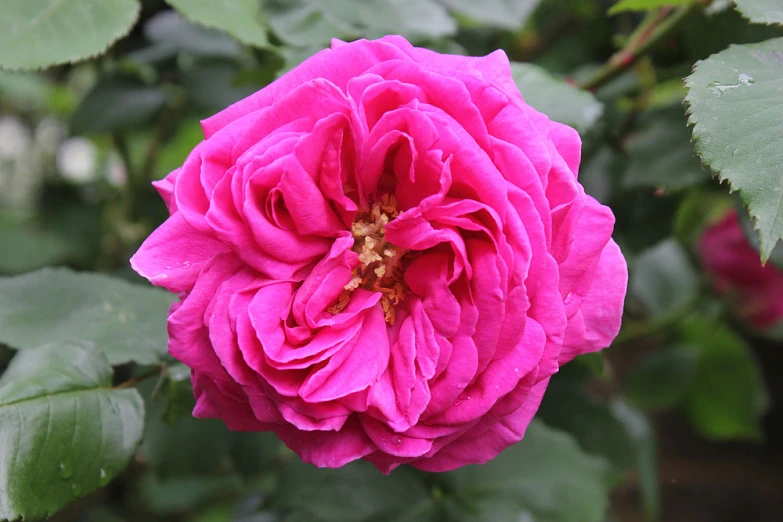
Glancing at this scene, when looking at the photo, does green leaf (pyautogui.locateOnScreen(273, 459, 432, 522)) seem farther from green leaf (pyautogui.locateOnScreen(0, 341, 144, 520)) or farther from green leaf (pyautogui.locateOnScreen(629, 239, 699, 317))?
green leaf (pyautogui.locateOnScreen(629, 239, 699, 317))

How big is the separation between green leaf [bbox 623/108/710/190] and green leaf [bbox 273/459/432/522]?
0.44 metres

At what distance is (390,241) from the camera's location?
503 millimetres

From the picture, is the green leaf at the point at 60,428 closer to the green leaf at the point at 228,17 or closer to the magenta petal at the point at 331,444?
the magenta petal at the point at 331,444

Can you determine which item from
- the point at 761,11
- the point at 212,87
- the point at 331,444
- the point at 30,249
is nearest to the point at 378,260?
the point at 331,444

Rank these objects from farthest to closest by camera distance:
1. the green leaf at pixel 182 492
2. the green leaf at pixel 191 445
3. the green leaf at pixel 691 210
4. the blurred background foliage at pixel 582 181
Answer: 1. the green leaf at pixel 182 492
2. the green leaf at pixel 691 210
3. the green leaf at pixel 191 445
4. the blurred background foliage at pixel 582 181

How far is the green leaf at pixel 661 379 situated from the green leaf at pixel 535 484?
0.36 m

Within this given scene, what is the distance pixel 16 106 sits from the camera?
6.65 feet

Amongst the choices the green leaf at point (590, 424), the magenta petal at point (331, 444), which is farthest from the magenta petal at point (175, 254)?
the green leaf at point (590, 424)

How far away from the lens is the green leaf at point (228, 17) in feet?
2.16

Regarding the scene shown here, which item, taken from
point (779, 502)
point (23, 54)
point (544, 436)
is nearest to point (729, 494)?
point (779, 502)

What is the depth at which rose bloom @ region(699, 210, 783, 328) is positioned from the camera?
1202 millimetres

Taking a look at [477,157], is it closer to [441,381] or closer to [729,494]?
[441,381]

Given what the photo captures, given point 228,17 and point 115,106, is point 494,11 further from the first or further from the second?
point 115,106

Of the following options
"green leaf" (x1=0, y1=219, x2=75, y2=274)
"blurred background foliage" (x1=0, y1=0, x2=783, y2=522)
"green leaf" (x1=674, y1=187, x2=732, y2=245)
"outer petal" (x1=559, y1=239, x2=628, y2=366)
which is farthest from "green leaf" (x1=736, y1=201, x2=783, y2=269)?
"green leaf" (x1=0, y1=219, x2=75, y2=274)
